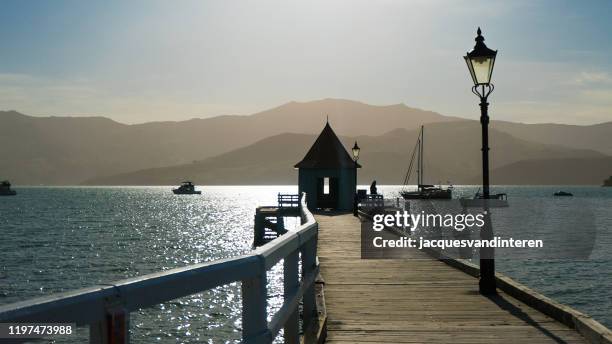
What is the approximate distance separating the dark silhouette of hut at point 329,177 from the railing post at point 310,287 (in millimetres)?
31229

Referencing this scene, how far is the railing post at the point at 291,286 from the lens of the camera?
5027mm

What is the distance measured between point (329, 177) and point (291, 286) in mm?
34075

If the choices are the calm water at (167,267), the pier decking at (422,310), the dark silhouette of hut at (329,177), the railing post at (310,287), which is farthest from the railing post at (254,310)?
the dark silhouette of hut at (329,177)

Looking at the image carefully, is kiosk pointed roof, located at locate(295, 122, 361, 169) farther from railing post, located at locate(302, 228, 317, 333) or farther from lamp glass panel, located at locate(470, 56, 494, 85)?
railing post, located at locate(302, 228, 317, 333)

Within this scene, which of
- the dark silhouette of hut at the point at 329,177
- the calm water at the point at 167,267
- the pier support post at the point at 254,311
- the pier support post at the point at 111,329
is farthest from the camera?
the dark silhouette of hut at the point at 329,177

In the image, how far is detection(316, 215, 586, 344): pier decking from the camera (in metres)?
7.06

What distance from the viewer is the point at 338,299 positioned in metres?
9.59

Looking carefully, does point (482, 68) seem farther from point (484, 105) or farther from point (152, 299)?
point (152, 299)

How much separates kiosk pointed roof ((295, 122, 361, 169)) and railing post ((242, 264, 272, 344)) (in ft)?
117

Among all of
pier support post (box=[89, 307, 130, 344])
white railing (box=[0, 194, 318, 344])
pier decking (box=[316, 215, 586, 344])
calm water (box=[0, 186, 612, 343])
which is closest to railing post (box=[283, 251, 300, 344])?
white railing (box=[0, 194, 318, 344])

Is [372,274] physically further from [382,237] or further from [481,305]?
[382,237]

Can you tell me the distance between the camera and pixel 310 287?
24.5 feet

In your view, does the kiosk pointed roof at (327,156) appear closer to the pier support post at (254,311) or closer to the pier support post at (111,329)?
the pier support post at (254,311)

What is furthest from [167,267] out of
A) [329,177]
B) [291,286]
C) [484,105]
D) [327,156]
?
[291,286]
